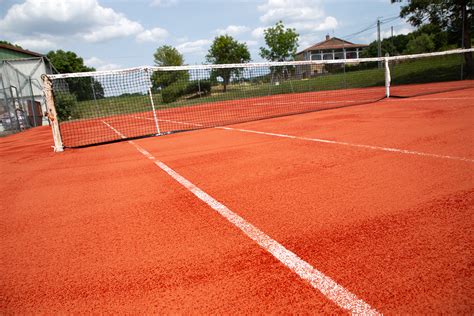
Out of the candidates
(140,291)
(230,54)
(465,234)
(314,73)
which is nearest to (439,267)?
(465,234)

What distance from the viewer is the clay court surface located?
6.50 feet

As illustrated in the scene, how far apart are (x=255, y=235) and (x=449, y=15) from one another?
3074 cm

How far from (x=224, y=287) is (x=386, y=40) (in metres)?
103

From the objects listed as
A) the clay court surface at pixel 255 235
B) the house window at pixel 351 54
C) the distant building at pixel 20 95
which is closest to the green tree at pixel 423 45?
the house window at pixel 351 54

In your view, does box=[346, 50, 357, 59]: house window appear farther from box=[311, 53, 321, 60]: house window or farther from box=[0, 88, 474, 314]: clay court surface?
box=[0, 88, 474, 314]: clay court surface

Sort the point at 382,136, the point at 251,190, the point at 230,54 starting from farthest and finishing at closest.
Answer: the point at 230,54 < the point at 382,136 < the point at 251,190

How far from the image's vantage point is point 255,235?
9.01ft

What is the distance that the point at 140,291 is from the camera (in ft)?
7.02

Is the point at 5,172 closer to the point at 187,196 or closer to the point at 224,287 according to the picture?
the point at 187,196

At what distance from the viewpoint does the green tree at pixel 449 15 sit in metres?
24.0

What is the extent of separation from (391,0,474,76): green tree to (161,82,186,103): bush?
20207mm

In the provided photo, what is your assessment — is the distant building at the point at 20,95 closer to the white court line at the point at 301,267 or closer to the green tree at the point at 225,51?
the white court line at the point at 301,267

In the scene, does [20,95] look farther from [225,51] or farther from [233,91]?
Answer: [225,51]

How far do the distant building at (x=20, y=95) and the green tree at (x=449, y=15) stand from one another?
98.6 feet
